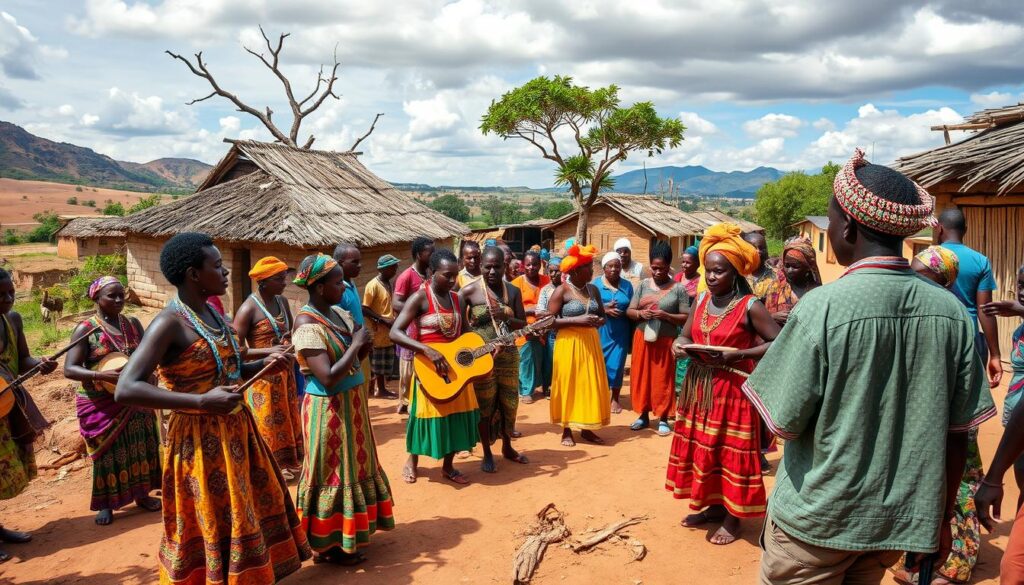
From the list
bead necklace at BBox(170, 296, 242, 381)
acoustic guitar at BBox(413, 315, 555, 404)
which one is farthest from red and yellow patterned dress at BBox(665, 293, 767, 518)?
bead necklace at BBox(170, 296, 242, 381)

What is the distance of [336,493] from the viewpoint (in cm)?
386

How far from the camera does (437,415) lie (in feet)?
17.2

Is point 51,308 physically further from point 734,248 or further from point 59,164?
point 59,164

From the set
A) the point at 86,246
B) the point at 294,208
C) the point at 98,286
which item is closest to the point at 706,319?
the point at 98,286

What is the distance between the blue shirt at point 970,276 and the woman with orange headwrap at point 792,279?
995 mm

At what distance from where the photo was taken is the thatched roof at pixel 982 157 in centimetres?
793

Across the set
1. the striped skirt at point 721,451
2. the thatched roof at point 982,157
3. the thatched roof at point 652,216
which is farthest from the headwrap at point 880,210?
the thatched roof at point 652,216

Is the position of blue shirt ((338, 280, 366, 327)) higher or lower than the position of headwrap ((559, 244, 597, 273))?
lower

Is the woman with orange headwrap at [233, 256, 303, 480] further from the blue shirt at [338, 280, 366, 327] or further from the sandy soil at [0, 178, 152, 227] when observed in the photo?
the sandy soil at [0, 178, 152, 227]

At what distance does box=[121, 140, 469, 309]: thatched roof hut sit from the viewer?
11430mm

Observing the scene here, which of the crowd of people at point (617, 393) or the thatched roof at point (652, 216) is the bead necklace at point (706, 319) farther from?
the thatched roof at point (652, 216)

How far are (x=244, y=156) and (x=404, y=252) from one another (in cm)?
426

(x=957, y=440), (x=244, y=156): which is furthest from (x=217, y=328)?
(x=244, y=156)

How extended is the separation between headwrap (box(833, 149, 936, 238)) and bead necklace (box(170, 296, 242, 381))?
2.69m
